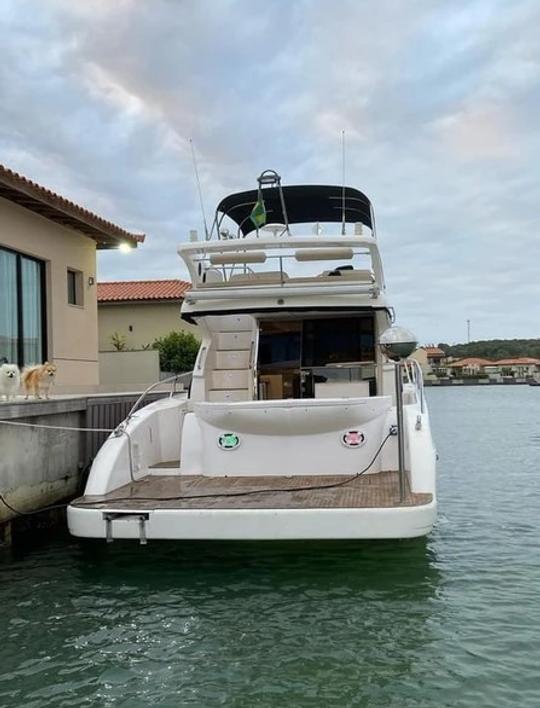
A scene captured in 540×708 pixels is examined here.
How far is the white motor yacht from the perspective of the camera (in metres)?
5.92

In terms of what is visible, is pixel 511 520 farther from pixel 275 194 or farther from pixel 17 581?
pixel 17 581

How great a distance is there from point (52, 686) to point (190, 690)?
865mm

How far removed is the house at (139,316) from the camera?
89.4 ft

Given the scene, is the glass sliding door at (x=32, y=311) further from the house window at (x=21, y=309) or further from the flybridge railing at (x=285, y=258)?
the flybridge railing at (x=285, y=258)

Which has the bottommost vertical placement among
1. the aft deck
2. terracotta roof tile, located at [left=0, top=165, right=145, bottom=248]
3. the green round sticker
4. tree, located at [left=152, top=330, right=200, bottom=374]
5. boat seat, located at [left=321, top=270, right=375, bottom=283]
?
the aft deck

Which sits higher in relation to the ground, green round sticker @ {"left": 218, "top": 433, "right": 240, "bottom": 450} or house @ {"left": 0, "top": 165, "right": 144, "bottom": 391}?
house @ {"left": 0, "top": 165, "right": 144, "bottom": 391}

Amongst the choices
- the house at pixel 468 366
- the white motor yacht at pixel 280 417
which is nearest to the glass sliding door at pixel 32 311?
the white motor yacht at pixel 280 417

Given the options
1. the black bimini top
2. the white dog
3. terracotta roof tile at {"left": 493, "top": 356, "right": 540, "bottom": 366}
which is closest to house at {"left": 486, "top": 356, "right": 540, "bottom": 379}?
terracotta roof tile at {"left": 493, "top": 356, "right": 540, "bottom": 366}

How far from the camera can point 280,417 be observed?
731cm

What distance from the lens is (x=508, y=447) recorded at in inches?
777

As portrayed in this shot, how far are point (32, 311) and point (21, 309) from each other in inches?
19.4

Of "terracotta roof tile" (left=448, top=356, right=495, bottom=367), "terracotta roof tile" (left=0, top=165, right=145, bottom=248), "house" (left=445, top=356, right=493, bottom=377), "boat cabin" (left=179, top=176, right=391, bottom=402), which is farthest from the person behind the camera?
"terracotta roof tile" (left=448, top=356, right=495, bottom=367)

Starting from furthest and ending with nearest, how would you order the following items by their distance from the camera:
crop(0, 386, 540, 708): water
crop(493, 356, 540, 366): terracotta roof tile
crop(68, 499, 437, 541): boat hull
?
crop(493, 356, 540, 366): terracotta roof tile
crop(68, 499, 437, 541): boat hull
crop(0, 386, 540, 708): water

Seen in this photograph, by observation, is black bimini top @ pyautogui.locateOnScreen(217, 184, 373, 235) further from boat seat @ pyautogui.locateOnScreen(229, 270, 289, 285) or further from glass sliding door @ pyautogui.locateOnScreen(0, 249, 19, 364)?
glass sliding door @ pyautogui.locateOnScreen(0, 249, 19, 364)
